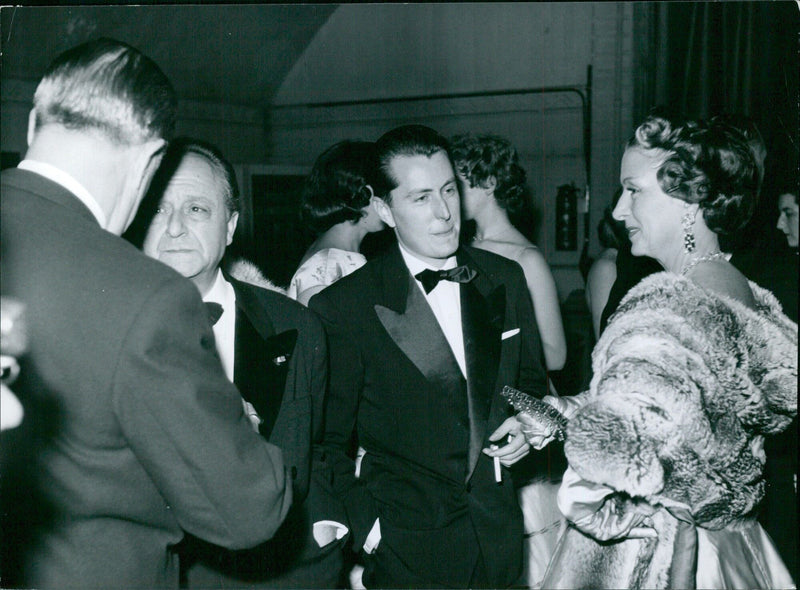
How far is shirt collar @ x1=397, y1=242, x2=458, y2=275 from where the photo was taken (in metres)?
2.02

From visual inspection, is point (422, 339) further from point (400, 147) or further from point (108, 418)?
point (108, 418)

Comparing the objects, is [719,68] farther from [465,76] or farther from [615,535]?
[615,535]

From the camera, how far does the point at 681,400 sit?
1.26m

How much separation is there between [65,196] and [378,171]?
1.13 meters

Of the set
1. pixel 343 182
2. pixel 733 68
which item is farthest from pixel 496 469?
pixel 733 68

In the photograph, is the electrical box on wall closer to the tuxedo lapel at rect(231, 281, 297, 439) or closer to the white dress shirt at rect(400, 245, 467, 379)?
the white dress shirt at rect(400, 245, 467, 379)

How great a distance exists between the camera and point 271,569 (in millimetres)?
1631

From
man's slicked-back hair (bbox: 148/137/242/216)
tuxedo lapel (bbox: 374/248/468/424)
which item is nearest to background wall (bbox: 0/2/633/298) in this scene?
man's slicked-back hair (bbox: 148/137/242/216)

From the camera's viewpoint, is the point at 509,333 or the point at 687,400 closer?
the point at 687,400

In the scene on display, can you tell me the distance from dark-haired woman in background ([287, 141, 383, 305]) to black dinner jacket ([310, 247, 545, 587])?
33.8 inches

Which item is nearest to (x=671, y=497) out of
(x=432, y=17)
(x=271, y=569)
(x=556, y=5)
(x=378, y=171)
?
(x=271, y=569)

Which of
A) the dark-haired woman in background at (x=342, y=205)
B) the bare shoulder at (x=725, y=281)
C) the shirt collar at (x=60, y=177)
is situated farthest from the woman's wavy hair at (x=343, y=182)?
the shirt collar at (x=60, y=177)

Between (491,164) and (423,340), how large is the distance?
121 centimetres

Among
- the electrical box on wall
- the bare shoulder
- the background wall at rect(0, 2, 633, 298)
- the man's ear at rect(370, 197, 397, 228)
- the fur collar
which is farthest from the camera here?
the electrical box on wall
